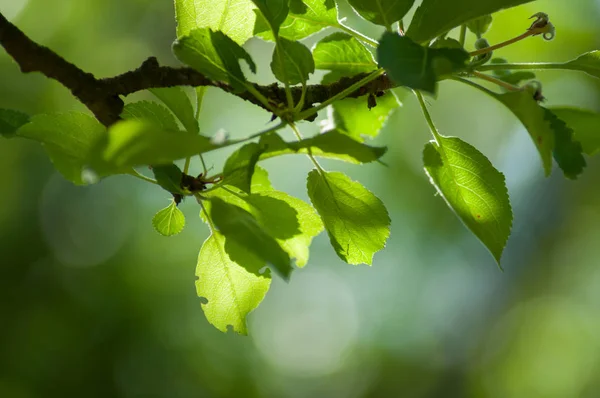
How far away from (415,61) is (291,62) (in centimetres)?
16

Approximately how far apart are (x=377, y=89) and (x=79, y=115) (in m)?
0.29

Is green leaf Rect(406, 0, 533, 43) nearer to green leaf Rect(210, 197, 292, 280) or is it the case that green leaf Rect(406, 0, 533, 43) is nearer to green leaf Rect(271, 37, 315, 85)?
green leaf Rect(271, 37, 315, 85)

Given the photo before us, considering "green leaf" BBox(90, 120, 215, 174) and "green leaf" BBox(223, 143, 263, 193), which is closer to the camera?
"green leaf" BBox(90, 120, 215, 174)

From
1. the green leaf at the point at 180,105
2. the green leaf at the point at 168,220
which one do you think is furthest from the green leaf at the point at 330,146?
the green leaf at the point at 168,220

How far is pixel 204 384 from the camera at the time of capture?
453 centimetres

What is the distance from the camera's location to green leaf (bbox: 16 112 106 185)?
20.9 inches

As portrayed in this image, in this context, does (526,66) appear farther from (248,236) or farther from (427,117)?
(248,236)

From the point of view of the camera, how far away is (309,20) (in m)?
0.66

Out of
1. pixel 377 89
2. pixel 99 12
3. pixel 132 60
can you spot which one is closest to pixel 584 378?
pixel 132 60

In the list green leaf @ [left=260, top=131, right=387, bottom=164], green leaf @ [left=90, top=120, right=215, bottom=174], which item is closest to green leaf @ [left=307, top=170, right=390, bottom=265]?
green leaf @ [left=260, top=131, right=387, bottom=164]

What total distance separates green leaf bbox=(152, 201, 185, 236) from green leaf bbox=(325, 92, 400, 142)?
211mm

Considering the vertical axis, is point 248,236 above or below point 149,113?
below

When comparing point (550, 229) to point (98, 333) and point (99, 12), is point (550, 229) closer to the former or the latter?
point (98, 333)

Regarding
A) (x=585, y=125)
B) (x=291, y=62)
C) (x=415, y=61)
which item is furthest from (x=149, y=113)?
(x=585, y=125)
